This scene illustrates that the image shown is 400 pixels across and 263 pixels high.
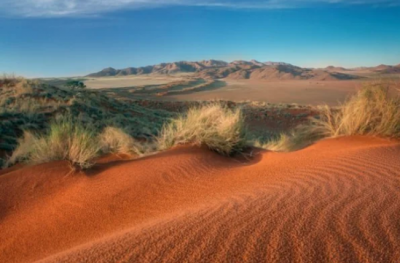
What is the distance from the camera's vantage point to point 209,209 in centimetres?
316

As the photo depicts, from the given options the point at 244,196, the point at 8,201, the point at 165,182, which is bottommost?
the point at 8,201

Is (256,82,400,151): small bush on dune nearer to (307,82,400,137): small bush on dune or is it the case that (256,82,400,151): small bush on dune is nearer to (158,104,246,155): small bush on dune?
(307,82,400,137): small bush on dune

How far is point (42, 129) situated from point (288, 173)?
379 inches

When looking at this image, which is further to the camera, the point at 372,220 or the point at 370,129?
the point at 370,129

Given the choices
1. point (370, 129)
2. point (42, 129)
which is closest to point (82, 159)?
point (370, 129)

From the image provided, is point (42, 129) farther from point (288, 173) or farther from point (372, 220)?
point (372, 220)

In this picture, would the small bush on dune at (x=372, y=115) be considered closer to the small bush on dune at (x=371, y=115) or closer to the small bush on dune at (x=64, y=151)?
the small bush on dune at (x=371, y=115)

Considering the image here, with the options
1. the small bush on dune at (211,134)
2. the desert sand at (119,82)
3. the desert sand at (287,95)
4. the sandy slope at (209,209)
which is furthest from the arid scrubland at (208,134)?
the desert sand at (119,82)

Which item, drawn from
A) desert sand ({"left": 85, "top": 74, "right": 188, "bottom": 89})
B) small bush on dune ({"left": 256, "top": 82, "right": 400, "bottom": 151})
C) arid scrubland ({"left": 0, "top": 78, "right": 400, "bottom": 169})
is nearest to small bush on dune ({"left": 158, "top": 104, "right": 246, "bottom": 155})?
arid scrubland ({"left": 0, "top": 78, "right": 400, "bottom": 169})

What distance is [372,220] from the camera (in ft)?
8.44

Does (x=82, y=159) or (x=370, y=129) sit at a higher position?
(x=370, y=129)

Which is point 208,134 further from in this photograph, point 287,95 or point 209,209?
point 287,95

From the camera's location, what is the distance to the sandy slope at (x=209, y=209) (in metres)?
2.29

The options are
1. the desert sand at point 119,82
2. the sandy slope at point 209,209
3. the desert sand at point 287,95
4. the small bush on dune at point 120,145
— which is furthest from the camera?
the desert sand at point 119,82
